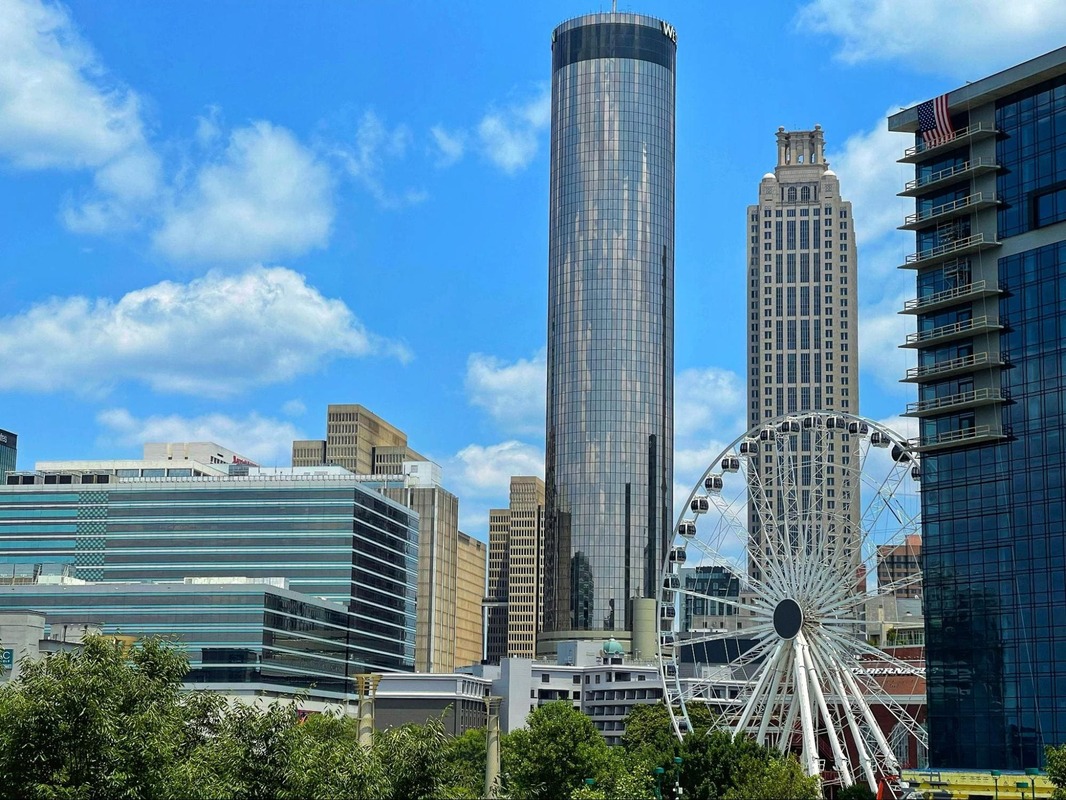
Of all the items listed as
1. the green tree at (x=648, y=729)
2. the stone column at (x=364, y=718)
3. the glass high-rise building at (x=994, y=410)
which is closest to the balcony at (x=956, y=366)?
the glass high-rise building at (x=994, y=410)

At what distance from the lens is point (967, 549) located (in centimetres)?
11825

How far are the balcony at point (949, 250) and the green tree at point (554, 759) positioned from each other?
50.8 meters

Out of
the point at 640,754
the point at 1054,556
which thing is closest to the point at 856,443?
the point at 1054,556

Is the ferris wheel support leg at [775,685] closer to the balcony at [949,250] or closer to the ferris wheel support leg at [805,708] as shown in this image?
the ferris wheel support leg at [805,708]

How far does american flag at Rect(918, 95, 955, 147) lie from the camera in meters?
123

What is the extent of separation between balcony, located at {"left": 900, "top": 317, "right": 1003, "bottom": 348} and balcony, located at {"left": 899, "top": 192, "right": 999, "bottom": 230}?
8.87 meters

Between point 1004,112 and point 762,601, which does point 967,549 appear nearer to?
point 762,601

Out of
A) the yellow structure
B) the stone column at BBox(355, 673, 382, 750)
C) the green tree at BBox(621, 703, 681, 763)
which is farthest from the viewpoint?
the green tree at BBox(621, 703, 681, 763)

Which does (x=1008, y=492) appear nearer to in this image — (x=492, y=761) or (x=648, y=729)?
(x=492, y=761)

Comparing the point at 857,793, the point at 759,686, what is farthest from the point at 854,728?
the point at 759,686

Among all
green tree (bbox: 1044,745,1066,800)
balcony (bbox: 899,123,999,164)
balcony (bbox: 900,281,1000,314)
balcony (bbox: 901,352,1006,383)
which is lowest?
green tree (bbox: 1044,745,1066,800)

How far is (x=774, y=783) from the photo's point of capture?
9644 centimetres

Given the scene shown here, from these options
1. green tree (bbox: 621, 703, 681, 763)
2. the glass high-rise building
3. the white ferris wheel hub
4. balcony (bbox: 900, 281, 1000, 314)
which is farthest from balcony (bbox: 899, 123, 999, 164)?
green tree (bbox: 621, 703, 681, 763)

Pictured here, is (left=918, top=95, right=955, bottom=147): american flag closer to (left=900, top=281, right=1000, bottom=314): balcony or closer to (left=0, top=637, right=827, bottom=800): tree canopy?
(left=900, top=281, right=1000, bottom=314): balcony
